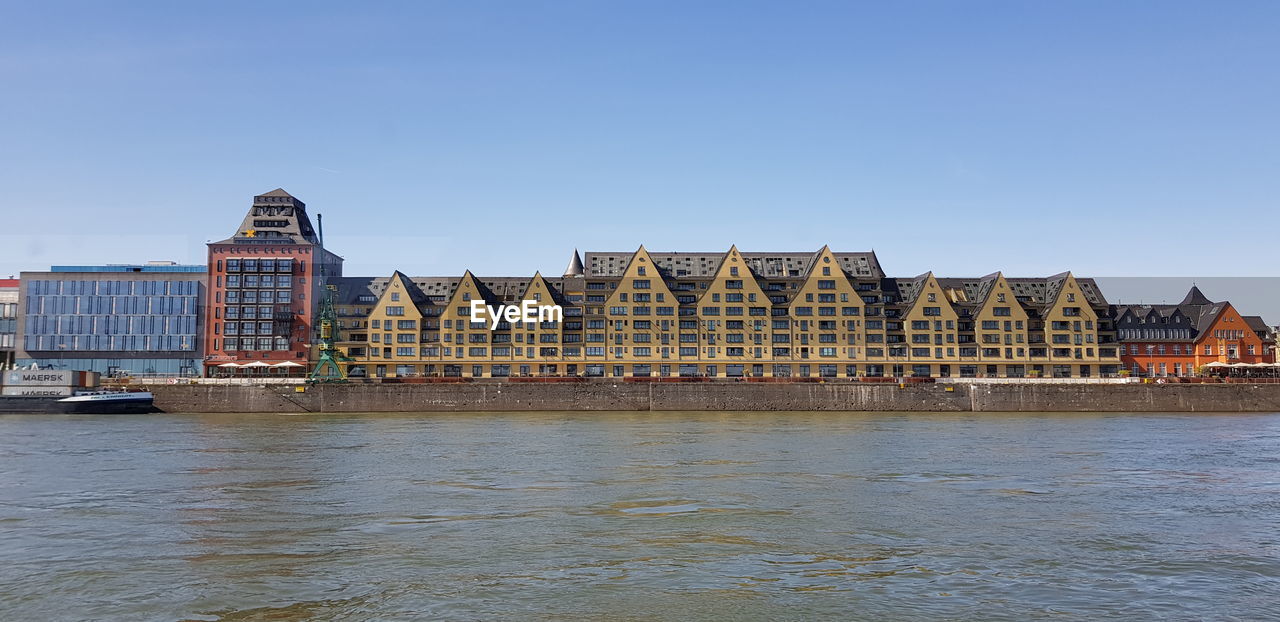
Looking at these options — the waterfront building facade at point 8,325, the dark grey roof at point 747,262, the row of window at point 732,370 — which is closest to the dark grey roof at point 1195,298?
A: the row of window at point 732,370

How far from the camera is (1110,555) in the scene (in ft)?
77.4

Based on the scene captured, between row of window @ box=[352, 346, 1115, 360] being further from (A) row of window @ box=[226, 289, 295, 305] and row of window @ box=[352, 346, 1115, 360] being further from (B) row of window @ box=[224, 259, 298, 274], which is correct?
(B) row of window @ box=[224, 259, 298, 274]

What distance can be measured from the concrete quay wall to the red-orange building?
29.1 m

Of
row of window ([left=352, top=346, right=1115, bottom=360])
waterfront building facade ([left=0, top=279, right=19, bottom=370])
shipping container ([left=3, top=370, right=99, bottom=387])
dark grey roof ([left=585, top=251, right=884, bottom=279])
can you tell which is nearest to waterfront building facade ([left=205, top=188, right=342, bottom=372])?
row of window ([left=352, top=346, right=1115, bottom=360])

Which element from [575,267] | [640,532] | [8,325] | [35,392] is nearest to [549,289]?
[575,267]

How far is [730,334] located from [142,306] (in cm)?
7965

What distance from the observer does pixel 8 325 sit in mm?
134500

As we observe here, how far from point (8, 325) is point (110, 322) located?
1714 centimetres

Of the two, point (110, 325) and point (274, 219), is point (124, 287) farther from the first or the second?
point (274, 219)

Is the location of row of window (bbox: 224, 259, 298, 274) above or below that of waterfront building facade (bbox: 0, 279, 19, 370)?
above

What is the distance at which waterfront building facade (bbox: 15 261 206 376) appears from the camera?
423 feet

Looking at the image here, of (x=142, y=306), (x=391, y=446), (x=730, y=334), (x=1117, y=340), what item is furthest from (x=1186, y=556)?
(x=142, y=306)

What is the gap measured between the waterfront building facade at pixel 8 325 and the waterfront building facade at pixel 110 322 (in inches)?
155

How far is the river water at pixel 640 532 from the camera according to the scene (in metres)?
19.1
